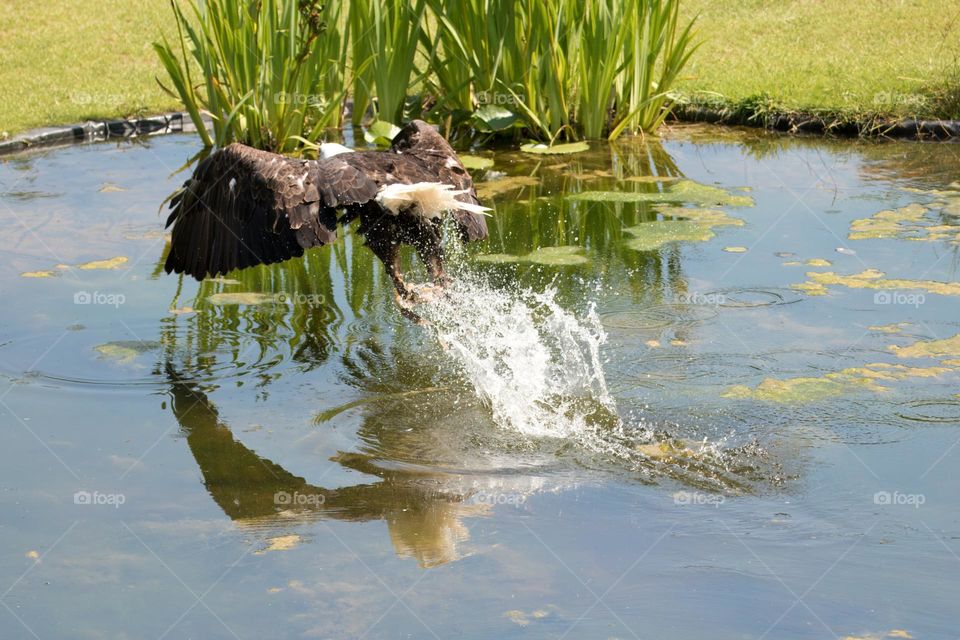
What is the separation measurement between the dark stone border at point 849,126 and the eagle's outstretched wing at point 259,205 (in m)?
Answer: 5.80

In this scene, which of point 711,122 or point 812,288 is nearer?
point 812,288

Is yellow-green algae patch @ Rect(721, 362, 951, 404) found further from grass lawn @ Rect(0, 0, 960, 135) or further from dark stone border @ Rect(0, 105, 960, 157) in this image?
grass lawn @ Rect(0, 0, 960, 135)

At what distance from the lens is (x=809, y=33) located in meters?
12.5

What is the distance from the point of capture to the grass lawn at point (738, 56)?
34.9 ft

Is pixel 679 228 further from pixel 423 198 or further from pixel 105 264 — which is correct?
pixel 105 264

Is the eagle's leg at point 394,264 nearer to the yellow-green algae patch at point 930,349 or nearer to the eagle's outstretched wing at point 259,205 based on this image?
the eagle's outstretched wing at point 259,205

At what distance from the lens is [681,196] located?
8.89m

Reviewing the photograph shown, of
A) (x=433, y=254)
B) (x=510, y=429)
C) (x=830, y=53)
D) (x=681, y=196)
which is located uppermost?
(x=830, y=53)

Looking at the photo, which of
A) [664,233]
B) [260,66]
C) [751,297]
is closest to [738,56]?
[664,233]

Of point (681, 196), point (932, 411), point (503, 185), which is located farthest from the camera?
point (503, 185)

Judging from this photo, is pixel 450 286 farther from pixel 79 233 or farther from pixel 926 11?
pixel 926 11

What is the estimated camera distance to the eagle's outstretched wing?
5711 millimetres

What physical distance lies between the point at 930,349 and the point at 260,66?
19.2 ft

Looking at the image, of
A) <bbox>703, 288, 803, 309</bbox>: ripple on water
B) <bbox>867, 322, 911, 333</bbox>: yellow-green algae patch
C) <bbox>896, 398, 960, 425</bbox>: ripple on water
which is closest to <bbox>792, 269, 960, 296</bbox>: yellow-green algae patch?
<bbox>703, 288, 803, 309</bbox>: ripple on water
